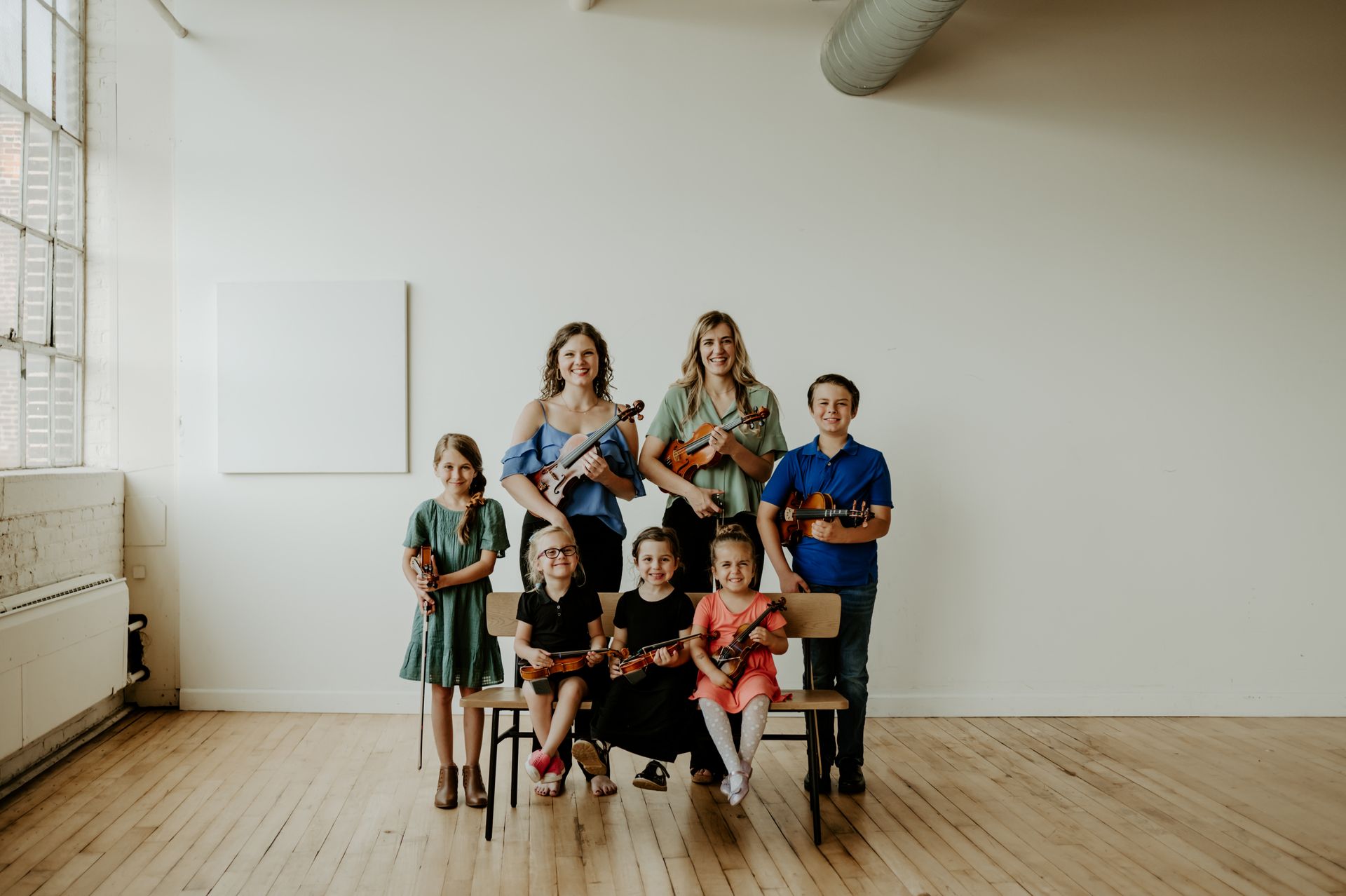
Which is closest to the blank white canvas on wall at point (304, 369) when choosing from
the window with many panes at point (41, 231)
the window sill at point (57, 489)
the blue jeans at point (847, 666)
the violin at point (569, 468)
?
the window sill at point (57, 489)

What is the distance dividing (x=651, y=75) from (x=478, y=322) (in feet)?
4.38

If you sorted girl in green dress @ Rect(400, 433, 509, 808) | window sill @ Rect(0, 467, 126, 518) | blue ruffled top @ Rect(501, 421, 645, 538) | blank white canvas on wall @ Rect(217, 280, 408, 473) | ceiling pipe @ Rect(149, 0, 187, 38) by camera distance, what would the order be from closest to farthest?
girl in green dress @ Rect(400, 433, 509, 808)
blue ruffled top @ Rect(501, 421, 645, 538)
window sill @ Rect(0, 467, 126, 518)
ceiling pipe @ Rect(149, 0, 187, 38)
blank white canvas on wall @ Rect(217, 280, 408, 473)

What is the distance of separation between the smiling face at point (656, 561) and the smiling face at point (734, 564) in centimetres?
15

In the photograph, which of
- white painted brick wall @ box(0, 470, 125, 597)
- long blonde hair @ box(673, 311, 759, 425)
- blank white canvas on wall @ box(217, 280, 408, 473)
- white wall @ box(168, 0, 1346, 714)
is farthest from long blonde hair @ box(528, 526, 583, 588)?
white painted brick wall @ box(0, 470, 125, 597)

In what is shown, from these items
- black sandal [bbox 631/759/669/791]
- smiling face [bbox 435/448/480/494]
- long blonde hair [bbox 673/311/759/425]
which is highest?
long blonde hair [bbox 673/311/759/425]

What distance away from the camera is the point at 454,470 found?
9.95 ft

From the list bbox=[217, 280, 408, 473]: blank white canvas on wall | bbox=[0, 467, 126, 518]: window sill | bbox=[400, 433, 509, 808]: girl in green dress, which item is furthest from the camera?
bbox=[217, 280, 408, 473]: blank white canvas on wall

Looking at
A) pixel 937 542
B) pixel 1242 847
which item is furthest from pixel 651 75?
pixel 1242 847

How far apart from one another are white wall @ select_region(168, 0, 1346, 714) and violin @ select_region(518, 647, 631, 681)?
4.55 feet

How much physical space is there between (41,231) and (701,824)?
352 cm

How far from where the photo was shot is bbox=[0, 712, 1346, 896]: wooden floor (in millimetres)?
2533

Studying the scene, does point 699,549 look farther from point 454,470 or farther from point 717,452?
point 454,470

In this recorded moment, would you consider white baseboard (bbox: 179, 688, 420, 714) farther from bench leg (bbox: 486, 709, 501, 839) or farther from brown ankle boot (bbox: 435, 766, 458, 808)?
bench leg (bbox: 486, 709, 501, 839)

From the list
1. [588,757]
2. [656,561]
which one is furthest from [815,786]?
[656,561]
